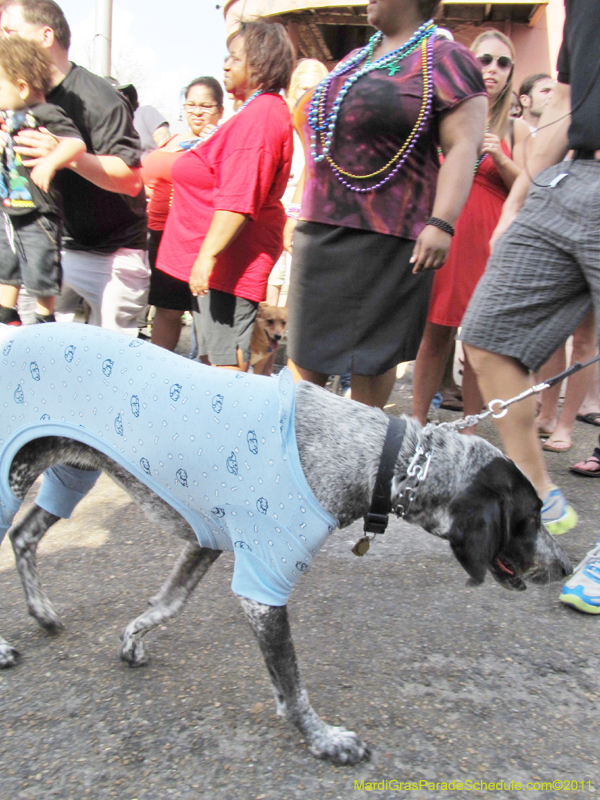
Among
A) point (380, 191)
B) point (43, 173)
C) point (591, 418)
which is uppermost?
point (380, 191)

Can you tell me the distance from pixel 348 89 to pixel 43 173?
1726 mm

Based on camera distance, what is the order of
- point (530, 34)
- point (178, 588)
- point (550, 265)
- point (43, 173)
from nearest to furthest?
point (178, 588) → point (550, 265) → point (43, 173) → point (530, 34)

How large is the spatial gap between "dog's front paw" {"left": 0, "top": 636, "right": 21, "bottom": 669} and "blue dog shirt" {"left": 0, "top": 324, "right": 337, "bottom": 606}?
1.41ft

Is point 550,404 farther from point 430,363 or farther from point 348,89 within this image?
point 348,89

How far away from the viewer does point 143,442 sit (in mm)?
1849

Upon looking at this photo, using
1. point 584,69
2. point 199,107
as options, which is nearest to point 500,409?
point 584,69

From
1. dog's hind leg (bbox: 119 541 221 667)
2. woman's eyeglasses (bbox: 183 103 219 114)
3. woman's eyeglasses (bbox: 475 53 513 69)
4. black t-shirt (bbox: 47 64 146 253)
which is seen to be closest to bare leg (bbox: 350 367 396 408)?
dog's hind leg (bbox: 119 541 221 667)

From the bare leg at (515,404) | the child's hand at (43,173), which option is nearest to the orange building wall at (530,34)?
the child's hand at (43,173)

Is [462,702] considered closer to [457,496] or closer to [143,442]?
[457,496]

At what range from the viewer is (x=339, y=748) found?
185 cm

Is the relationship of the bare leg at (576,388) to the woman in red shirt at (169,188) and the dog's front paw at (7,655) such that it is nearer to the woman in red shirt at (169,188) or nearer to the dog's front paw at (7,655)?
the woman in red shirt at (169,188)

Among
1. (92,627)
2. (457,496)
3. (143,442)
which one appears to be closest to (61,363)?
(143,442)

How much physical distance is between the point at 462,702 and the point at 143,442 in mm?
1228

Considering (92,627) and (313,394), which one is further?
(92,627)
